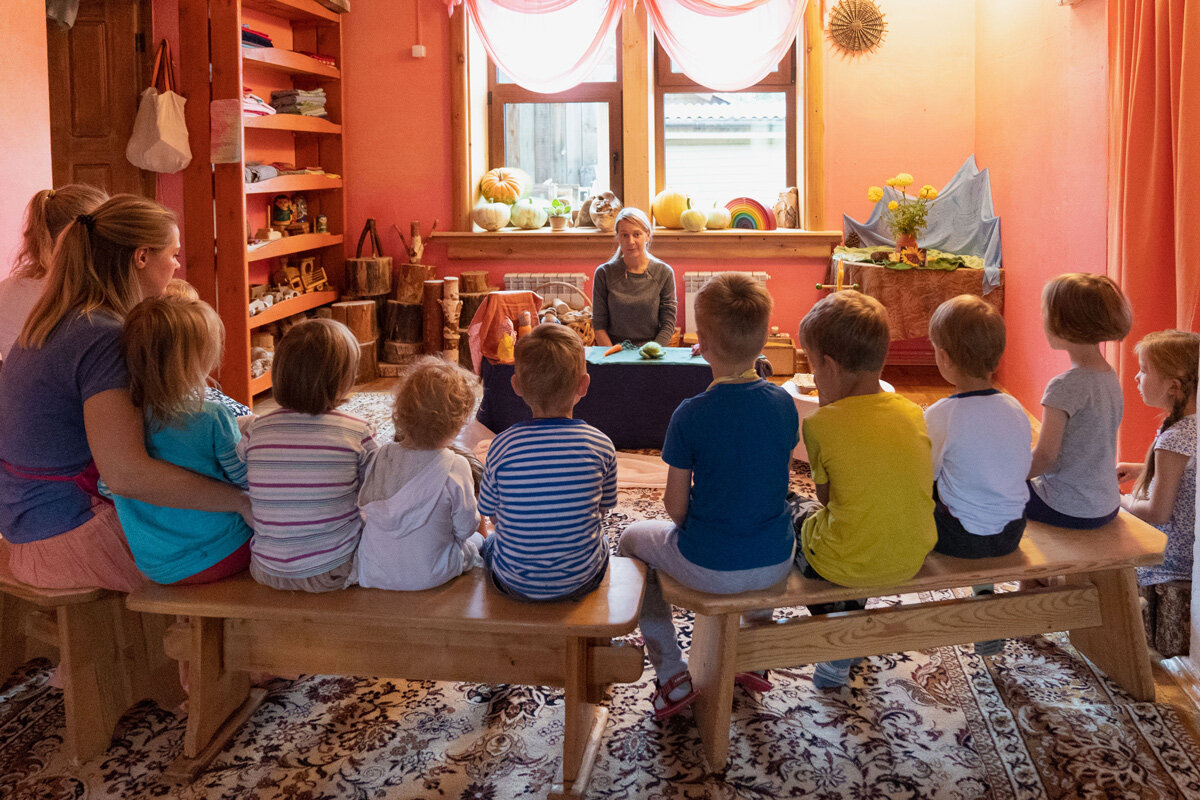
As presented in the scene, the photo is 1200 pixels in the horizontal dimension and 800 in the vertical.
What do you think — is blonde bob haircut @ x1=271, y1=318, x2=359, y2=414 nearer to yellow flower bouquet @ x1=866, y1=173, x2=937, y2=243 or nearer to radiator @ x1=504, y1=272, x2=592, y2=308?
yellow flower bouquet @ x1=866, y1=173, x2=937, y2=243

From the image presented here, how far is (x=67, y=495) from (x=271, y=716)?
0.66m

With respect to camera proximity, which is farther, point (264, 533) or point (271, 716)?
point (271, 716)

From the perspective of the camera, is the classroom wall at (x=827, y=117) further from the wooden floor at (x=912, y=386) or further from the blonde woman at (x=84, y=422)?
the blonde woman at (x=84, y=422)

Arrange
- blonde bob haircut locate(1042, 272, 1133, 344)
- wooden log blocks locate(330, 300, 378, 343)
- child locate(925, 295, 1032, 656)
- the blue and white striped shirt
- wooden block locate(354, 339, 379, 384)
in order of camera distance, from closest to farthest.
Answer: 1. the blue and white striped shirt
2. child locate(925, 295, 1032, 656)
3. blonde bob haircut locate(1042, 272, 1133, 344)
4. wooden log blocks locate(330, 300, 378, 343)
5. wooden block locate(354, 339, 379, 384)

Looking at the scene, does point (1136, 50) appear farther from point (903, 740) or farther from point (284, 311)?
point (284, 311)

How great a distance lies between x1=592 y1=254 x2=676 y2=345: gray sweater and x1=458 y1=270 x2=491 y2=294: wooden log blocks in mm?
1910

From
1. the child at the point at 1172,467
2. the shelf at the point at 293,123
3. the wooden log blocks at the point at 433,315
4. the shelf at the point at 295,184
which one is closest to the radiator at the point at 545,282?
the wooden log blocks at the point at 433,315

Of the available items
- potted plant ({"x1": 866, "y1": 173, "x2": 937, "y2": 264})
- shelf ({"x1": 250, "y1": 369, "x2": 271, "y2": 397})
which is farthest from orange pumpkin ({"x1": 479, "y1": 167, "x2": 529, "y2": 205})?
potted plant ({"x1": 866, "y1": 173, "x2": 937, "y2": 264})

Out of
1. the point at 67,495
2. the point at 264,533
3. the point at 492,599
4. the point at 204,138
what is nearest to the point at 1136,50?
the point at 492,599

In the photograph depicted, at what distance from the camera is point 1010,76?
5859 millimetres

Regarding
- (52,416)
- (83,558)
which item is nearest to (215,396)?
(52,416)

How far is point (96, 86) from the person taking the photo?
522 centimetres

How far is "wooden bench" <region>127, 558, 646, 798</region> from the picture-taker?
2107 millimetres

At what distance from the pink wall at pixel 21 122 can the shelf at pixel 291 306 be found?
198 cm
